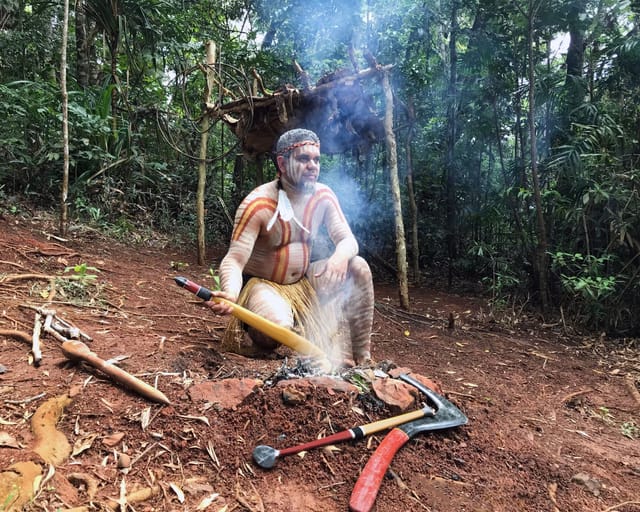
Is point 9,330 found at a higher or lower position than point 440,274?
higher

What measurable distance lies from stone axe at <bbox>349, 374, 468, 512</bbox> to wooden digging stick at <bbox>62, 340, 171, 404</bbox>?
766 mm

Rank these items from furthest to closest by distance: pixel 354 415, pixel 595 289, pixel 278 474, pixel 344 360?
pixel 595 289 → pixel 344 360 → pixel 354 415 → pixel 278 474

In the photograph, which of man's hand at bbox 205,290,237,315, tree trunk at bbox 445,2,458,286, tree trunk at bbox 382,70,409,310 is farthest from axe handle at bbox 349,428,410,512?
tree trunk at bbox 445,2,458,286

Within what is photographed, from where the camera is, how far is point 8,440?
136cm

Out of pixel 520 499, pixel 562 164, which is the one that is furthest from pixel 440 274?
pixel 520 499

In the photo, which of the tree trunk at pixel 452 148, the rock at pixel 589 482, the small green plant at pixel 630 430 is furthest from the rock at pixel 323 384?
the tree trunk at pixel 452 148

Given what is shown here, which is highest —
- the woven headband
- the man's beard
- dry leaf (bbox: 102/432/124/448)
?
the woven headband

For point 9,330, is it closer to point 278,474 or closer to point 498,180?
point 278,474

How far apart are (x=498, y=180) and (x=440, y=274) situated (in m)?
1.97

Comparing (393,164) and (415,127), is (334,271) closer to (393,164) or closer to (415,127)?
(393,164)

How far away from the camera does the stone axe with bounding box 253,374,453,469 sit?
1.46 meters

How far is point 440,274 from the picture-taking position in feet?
27.5

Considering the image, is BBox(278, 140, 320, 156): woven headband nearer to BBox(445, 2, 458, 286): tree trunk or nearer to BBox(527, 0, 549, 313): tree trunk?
BBox(527, 0, 549, 313): tree trunk

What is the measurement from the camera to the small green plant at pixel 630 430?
8.04 ft
